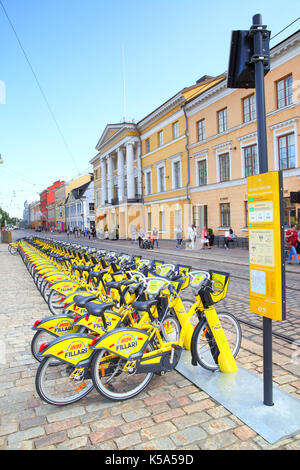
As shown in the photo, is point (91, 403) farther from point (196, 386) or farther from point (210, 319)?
point (210, 319)

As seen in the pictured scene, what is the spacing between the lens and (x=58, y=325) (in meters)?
3.93

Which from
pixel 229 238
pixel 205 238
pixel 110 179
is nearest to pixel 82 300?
pixel 229 238

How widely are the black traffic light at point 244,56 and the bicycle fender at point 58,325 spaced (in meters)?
3.13

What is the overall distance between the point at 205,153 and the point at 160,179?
890cm

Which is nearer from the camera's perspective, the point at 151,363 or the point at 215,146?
the point at 151,363

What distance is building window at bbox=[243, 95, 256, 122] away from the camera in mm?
21025

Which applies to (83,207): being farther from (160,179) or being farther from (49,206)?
(49,206)

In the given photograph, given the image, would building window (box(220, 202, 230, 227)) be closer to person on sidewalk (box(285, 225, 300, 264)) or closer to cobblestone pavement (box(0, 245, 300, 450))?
person on sidewalk (box(285, 225, 300, 264))

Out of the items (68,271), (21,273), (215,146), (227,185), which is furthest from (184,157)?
(68,271)

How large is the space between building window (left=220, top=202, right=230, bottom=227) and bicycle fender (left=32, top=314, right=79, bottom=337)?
20886 millimetres

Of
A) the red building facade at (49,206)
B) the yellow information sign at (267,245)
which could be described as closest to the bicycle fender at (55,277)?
the yellow information sign at (267,245)

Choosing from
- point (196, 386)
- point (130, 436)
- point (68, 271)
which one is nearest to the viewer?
point (130, 436)
